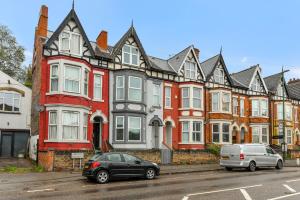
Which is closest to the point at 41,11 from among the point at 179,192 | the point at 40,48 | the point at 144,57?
the point at 40,48

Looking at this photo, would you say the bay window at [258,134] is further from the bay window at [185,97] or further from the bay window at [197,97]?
the bay window at [185,97]

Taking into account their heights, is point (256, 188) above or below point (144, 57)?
below

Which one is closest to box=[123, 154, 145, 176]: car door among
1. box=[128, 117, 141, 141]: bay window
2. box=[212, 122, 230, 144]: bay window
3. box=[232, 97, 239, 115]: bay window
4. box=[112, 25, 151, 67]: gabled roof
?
box=[128, 117, 141, 141]: bay window

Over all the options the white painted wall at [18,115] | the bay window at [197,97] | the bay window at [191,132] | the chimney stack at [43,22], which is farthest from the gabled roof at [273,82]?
the white painted wall at [18,115]

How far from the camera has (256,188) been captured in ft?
45.8

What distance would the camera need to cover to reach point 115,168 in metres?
16.8

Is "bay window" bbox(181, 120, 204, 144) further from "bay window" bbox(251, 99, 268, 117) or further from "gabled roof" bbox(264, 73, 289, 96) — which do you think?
"gabled roof" bbox(264, 73, 289, 96)

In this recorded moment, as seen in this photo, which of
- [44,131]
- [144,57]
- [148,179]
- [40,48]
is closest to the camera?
[148,179]

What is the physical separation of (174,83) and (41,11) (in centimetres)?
1327

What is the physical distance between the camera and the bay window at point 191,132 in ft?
99.8


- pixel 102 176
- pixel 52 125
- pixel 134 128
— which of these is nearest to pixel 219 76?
pixel 134 128

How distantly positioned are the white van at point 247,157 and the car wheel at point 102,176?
1064 centimetres

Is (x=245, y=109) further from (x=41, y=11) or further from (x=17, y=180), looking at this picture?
(x=17, y=180)

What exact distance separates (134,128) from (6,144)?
1327 cm
